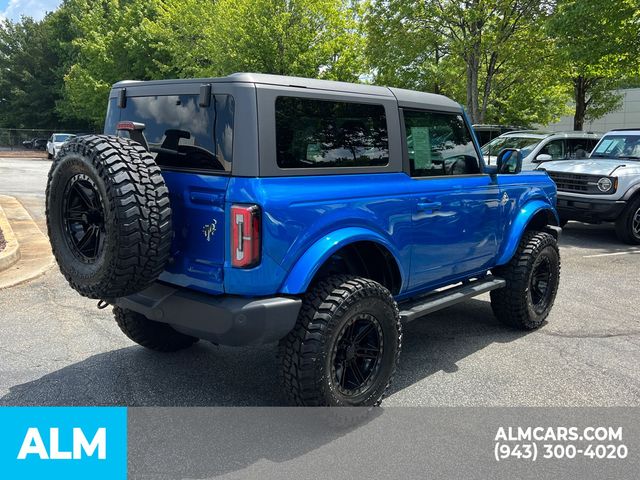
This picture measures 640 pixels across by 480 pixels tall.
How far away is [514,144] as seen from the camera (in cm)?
1302

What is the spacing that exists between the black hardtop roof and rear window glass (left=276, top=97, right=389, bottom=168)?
0.29ft

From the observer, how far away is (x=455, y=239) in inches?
169

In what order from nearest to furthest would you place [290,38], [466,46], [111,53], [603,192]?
[603,192], [466,46], [290,38], [111,53]

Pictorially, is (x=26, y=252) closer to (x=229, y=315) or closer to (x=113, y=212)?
(x=113, y=212)

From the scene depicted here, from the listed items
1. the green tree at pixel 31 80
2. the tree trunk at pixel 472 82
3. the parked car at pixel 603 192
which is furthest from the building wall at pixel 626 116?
the green tree at pixel 31 80

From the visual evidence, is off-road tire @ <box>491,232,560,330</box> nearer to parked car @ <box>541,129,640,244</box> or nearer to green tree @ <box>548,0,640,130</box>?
parked car @ <box>541,129,640,244</box>

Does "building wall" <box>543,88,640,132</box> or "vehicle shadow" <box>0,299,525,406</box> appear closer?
"vehicle shadow" <box>0,299,525,406</box>

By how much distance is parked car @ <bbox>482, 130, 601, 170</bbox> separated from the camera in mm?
12258

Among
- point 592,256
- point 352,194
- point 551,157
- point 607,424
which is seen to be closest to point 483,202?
point 352,194

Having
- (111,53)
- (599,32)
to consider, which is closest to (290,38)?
(599,32)

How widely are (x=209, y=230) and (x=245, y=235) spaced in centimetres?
26

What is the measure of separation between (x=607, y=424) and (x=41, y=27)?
58.0 metres

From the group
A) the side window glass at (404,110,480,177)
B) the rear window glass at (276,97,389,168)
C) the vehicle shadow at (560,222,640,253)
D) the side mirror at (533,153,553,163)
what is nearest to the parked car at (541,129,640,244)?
the vehicle shadow at (560,222,640,253)

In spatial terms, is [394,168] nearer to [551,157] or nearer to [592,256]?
[592,256]
